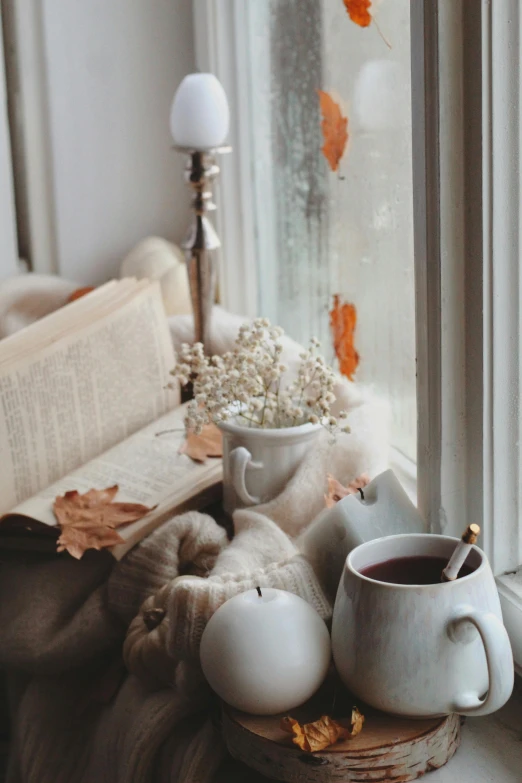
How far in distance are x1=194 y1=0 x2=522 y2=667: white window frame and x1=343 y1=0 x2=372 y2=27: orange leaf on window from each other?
0.29 m

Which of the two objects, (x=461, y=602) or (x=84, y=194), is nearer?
(x=461, y=602)

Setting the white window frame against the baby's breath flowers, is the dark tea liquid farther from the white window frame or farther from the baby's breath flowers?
the baby's breath flowers

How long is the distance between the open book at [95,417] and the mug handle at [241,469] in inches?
3.6

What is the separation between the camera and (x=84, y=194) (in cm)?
162

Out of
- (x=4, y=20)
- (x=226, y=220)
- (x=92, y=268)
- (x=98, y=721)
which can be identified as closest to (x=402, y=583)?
(x=98, y=721)

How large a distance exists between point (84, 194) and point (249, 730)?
1.23 m

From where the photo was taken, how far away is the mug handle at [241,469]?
0.87 m

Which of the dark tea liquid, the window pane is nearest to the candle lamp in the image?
the window pane

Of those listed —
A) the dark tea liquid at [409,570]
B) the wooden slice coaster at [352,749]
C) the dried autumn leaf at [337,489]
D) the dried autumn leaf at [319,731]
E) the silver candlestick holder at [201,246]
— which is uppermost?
the silver candlestick holder at [201,246]

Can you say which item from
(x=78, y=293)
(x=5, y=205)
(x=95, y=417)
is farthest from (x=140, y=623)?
(x=5, y=205)

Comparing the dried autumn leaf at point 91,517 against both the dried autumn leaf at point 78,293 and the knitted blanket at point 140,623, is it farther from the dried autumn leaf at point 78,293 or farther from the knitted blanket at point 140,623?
the dried autumn leaf at point 78,293

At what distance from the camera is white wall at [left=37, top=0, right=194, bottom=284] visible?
1541 millimetres

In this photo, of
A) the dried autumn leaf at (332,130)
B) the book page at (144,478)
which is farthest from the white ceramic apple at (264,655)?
the dried autumn leaf at (332,130)

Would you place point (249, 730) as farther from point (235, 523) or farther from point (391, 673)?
point (235, 523)
